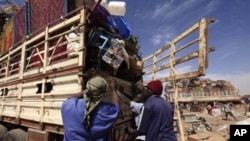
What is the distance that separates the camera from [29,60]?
4.36 meters

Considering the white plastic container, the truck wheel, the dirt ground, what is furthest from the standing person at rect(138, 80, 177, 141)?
the dirt ground

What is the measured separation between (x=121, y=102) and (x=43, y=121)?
1.22m

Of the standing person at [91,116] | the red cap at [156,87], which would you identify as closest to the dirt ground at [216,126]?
the red cap at [156,87]

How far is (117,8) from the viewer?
357cm

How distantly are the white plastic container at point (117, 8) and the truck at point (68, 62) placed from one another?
0.09 metres

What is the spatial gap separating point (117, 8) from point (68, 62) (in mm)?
1179

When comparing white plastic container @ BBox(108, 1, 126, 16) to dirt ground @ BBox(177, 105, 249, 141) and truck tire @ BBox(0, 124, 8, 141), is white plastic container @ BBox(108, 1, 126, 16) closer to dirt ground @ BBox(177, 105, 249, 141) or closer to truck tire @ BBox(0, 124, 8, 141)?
truck tire @ BBox(0, 124, 8, 141)

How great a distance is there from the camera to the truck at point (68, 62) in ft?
10.2

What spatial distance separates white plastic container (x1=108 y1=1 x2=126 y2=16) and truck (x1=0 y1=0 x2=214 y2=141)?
0.09 m

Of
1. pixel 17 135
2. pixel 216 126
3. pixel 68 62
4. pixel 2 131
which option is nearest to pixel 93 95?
pixel 68 62

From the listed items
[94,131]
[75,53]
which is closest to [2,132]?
[75,53]

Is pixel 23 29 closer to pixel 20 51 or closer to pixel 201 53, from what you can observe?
pixel 20 51

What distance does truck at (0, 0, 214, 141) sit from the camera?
3094mm

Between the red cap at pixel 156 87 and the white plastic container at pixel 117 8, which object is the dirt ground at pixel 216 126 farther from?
the white plastic container at pixel 117 8
